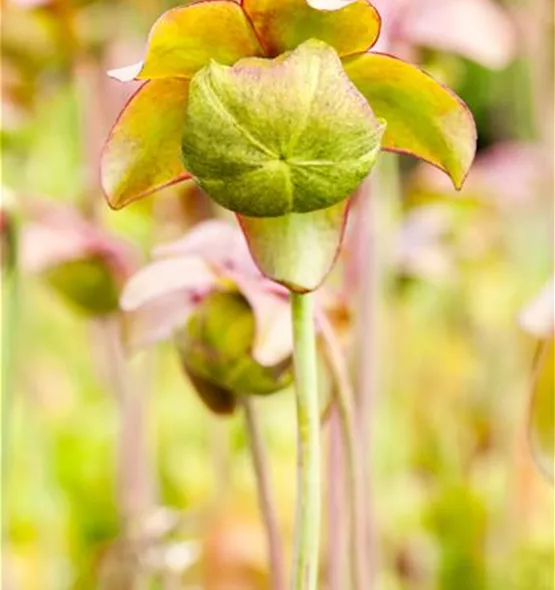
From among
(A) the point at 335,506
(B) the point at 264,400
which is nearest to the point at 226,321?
(A) the point at 335,506

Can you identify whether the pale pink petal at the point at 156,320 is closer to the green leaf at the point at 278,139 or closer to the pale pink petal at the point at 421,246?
the green leaf at the point at 278,139

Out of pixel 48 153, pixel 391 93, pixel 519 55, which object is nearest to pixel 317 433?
pixel 391 93

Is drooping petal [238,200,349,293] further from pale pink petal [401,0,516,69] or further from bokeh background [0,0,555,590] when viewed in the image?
pale pink petal [401,0,516,69]

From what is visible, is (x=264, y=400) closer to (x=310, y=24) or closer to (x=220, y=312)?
(x=220, y=312)

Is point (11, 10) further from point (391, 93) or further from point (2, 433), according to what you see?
point (391, 93)

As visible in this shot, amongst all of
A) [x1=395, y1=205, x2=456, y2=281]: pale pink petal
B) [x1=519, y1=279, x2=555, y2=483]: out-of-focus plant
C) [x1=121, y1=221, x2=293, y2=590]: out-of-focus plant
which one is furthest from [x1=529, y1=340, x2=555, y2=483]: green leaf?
[x1=395, y1=205, x2=456, y2=281]: pale pink petal

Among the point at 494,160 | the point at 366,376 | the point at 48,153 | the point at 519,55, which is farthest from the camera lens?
the point at 48,153
